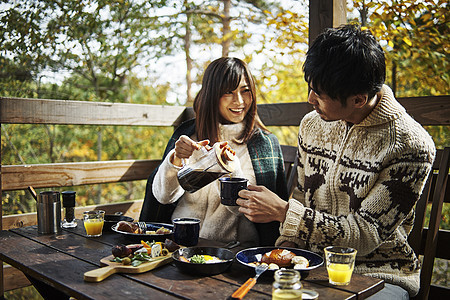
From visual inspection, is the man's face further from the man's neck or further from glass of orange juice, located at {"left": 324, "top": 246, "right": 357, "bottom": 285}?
glass of orange juice, located at {"left": 324, "top": 246, "right": 357, "bottom": 285}

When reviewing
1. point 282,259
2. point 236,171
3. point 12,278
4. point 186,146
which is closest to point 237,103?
point 236,171

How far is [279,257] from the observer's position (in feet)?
4.66

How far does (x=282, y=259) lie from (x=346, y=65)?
0.72 metres

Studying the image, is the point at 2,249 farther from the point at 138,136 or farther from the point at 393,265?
the point at 138,136

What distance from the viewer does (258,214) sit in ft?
5.26

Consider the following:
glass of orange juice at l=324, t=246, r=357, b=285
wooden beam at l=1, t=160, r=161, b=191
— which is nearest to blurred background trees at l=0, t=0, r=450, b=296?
wooden beam at l=1, t=160, r=161, b=191

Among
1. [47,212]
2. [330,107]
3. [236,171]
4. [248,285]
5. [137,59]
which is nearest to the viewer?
[248,285]

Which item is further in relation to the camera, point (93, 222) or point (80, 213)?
point (80, 213)

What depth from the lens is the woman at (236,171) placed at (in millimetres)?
2258

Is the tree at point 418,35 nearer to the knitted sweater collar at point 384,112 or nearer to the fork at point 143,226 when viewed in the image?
the knitted sweater collar at point 384,112

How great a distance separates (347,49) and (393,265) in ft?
2.78

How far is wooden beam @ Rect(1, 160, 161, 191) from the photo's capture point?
2.43 m

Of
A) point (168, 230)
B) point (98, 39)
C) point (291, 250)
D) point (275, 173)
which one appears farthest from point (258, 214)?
point (98, 39)

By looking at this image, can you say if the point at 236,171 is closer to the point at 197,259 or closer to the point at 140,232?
the point at 140,232
